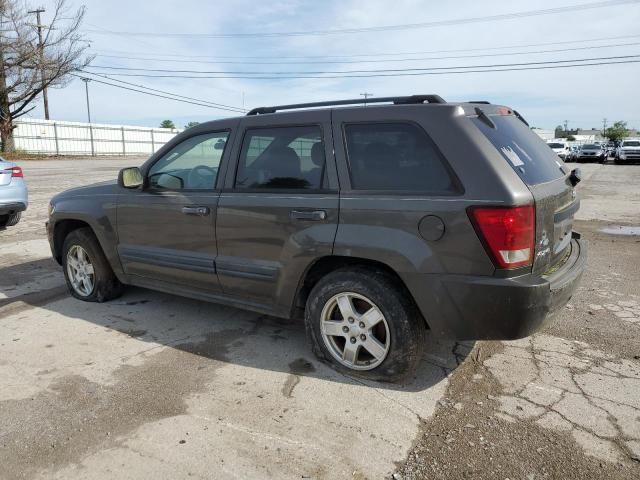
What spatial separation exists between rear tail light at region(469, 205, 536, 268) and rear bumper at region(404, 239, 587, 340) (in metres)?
0.12

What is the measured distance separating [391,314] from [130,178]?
256 centimetres

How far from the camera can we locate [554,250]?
326 centimetres

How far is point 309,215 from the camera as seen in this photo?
344cm

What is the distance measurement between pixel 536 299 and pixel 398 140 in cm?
125

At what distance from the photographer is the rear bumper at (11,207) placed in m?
8.42

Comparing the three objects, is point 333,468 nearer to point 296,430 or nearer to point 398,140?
point 296,430

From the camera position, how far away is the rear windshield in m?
3.12

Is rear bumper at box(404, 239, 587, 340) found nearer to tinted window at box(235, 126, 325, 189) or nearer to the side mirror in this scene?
tinted window at box(235, 126, 325, 189)

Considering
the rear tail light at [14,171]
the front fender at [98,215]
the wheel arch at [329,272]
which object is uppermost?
the rear tail light at [14,171]

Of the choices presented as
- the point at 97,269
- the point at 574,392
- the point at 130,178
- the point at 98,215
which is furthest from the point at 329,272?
the point at 97,269

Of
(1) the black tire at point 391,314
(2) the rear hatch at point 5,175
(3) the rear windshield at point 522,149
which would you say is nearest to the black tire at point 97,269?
(1) the black tire at point 391,314

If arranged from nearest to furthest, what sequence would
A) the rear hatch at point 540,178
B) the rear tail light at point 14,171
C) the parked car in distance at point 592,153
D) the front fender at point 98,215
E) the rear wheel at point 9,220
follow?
the rear hatch at point 540,178, the front fender at point 98,215, the rear tail light at point 14,171, the rear wheel at point 9,220, the parked car in distance at point 592,153

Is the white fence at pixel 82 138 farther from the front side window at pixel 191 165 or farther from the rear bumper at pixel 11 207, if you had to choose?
the front side window at pixel 191 165

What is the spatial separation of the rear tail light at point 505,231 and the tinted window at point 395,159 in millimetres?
248
